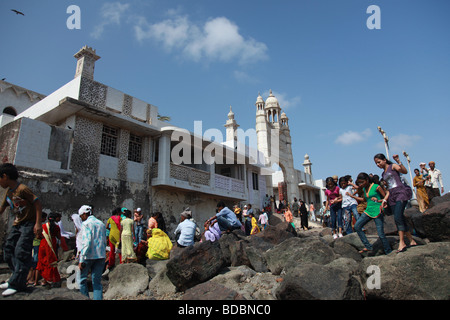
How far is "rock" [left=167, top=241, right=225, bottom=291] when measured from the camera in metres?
5.45

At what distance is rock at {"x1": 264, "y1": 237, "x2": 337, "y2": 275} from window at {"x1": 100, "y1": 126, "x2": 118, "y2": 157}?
8.82m

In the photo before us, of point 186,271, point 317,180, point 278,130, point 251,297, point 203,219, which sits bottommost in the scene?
point 251,297

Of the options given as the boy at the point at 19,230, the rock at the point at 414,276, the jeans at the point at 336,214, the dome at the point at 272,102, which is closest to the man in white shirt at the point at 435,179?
the jeans at the point at 336,214

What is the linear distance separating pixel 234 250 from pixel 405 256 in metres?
3.83

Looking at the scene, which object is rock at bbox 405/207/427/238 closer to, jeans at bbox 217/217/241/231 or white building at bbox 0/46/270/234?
jeans at bbox 217/217/241/231

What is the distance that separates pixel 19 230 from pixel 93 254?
1029mm

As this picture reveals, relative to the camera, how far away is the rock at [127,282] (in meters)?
6.01

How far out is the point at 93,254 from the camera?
4488 millimetres

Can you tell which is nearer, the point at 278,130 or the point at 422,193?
the point at 422,193

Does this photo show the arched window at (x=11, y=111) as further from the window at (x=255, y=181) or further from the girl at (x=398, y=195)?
the girl at (x=398, y=195)

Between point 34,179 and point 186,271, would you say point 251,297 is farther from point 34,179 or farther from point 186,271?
point 34,179

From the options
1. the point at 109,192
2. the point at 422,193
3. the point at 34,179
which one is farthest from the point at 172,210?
the point at 422,193

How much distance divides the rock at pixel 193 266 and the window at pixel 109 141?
830cm
